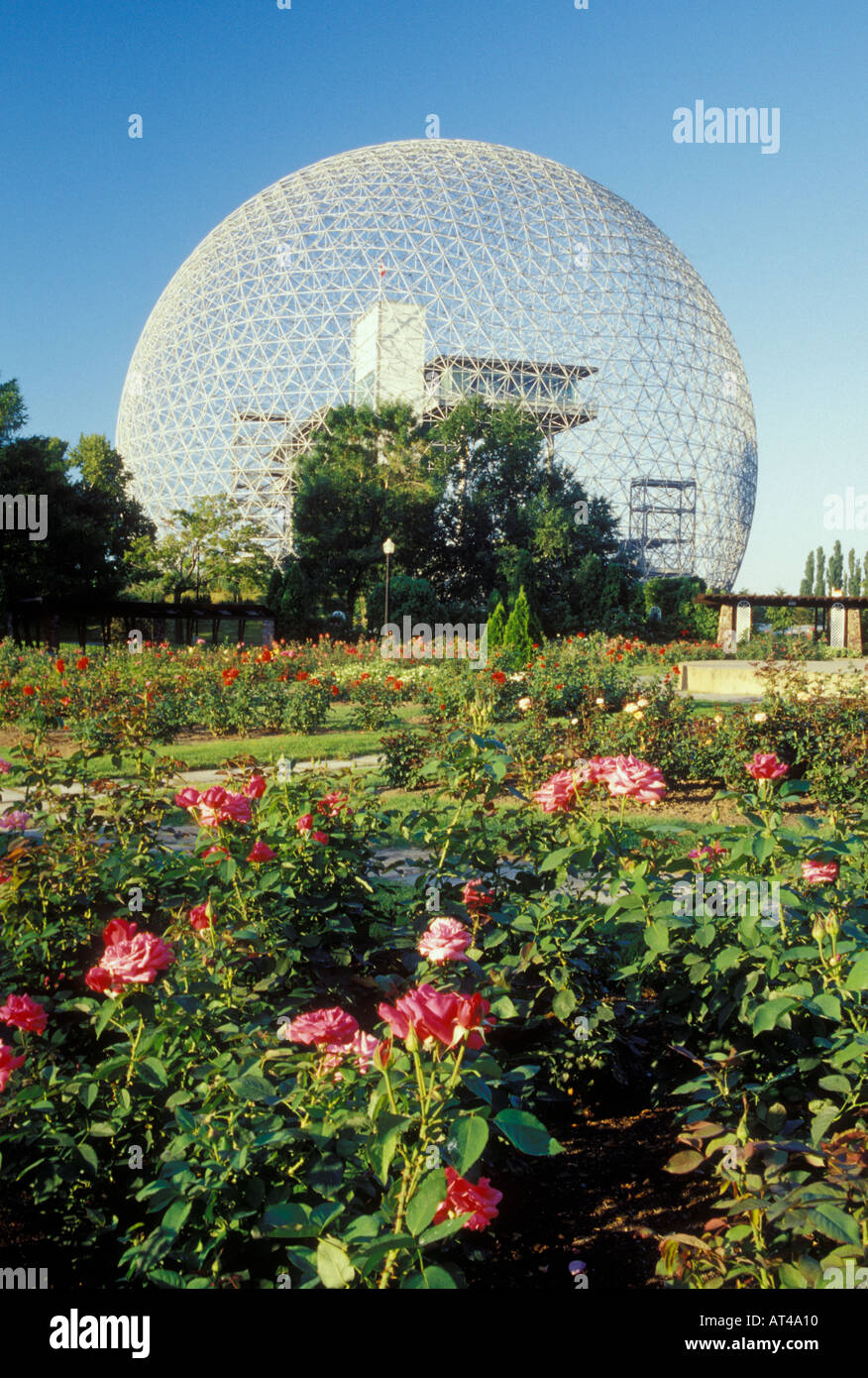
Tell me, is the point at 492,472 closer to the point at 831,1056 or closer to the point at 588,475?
the point at 588,475

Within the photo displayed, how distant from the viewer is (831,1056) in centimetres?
232

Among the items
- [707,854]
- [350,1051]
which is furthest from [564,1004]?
[350,1051]

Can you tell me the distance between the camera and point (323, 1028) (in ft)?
5.72

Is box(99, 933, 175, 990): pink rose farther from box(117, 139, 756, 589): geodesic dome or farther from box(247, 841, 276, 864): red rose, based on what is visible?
box(117, 139, 756, 589): geodesic dome

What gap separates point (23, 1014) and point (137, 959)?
0.41m

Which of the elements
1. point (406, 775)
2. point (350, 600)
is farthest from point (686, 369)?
point (406, 775)

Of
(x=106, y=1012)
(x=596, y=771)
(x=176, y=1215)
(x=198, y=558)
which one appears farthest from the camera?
(x=198, y=558)

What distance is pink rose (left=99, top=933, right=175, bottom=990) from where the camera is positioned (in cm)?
184

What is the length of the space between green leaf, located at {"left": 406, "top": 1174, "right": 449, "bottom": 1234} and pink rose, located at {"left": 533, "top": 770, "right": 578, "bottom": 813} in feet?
5.44

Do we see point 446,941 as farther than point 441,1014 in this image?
Yes

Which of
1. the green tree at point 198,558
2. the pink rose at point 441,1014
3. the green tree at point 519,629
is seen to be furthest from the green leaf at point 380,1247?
the green tree at point 198,558

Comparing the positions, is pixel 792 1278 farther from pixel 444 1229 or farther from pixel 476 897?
pixel 476 897
